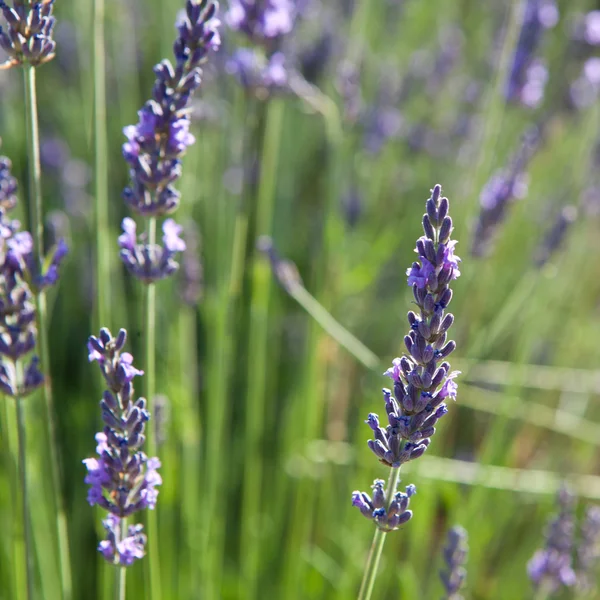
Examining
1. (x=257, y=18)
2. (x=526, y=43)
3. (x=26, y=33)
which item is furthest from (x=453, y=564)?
(x=526, y=43)

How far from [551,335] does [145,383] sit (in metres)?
2.53

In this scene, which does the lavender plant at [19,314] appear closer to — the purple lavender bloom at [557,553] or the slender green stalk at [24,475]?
the slender green stalk at [24,475]

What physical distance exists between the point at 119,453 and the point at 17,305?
1.07ft

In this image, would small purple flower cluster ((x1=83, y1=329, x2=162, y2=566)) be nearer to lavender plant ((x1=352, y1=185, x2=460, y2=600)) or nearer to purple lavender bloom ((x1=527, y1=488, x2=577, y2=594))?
lavender plant ((x1=352, y1=185, x2=460, y2=600))

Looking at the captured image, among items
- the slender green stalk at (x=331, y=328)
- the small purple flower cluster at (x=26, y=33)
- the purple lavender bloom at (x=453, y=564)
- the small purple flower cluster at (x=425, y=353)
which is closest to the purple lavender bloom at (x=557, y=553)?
the purple lavender bloom at (x=453, y=564)

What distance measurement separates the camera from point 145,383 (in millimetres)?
1236

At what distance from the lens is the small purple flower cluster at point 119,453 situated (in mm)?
963

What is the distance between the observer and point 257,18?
5.55 ft

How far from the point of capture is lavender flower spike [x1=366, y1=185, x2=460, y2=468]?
0.87 m

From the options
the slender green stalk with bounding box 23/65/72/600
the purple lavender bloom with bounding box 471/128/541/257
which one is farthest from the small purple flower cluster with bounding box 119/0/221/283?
the purple lavender bloom with bounding box 471/128/541/257

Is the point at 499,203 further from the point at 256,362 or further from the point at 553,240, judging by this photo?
the point at 256,362

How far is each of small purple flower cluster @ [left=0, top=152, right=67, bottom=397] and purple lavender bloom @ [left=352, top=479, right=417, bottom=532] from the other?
22.6 inches

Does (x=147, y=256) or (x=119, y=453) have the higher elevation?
(x=147, y=256)

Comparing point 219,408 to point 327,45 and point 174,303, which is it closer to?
point 174,303
